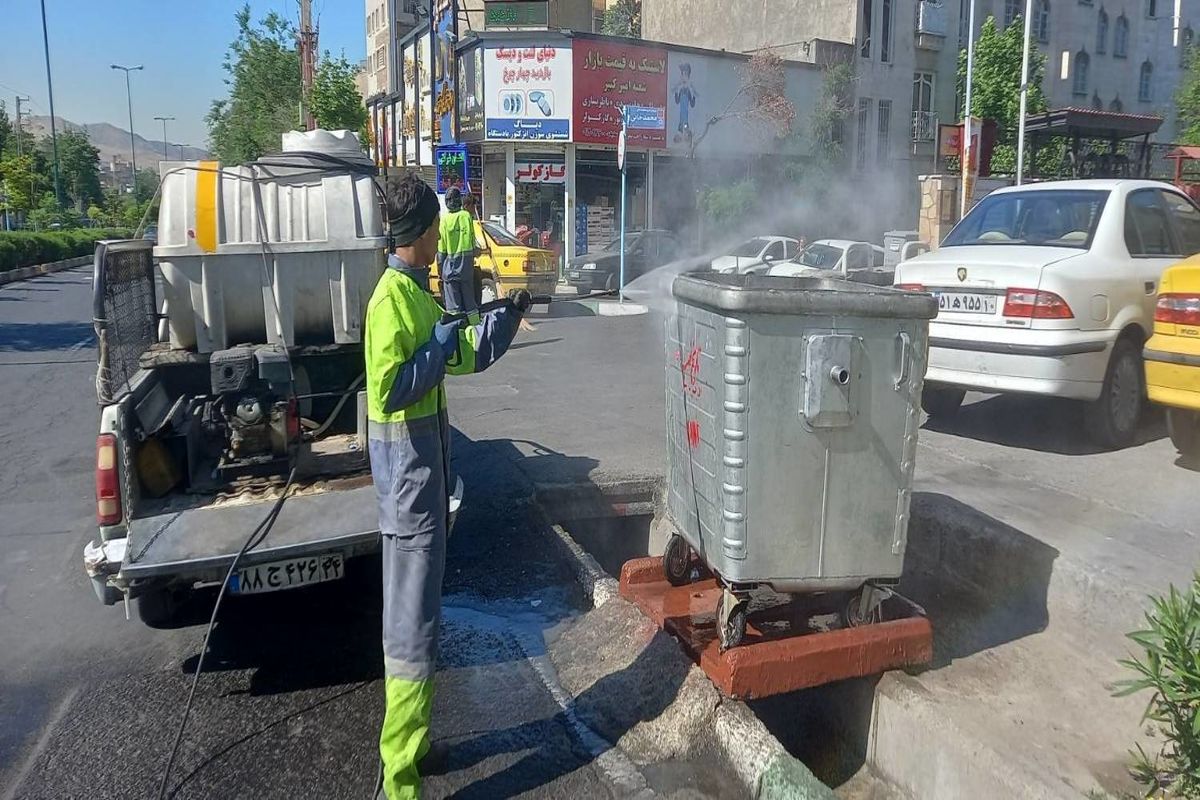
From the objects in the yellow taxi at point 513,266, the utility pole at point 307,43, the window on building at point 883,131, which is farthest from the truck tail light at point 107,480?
the window on building at point 883,131

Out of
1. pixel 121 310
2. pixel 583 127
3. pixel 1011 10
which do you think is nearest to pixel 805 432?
pixel 121 310

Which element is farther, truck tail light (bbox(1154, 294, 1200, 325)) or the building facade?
the building facade

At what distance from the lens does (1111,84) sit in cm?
3966

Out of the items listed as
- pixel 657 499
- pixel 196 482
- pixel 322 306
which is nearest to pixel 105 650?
pixel 196 482

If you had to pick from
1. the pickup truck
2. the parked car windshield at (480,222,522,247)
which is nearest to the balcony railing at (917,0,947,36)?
the parked car windshield at (480,222,522,247)

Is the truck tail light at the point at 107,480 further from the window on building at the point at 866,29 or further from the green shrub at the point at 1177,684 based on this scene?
the window on building at the point at 866,29

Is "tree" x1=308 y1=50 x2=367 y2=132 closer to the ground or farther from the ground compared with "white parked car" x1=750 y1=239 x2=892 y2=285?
farther from the ground

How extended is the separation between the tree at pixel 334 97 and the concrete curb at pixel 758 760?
30.2 metres

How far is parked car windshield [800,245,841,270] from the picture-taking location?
57.0ft

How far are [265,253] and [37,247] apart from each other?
108 ft

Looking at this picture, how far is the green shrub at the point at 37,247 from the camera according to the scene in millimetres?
28953

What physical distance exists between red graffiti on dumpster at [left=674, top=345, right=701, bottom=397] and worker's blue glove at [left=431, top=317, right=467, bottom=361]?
0.97m

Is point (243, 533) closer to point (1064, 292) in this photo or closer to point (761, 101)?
point (1064, 292)

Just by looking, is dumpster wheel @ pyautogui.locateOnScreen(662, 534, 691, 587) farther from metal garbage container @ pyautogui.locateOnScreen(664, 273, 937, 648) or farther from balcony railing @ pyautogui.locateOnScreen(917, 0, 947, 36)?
balcony railing @ pyautogui.locateOnScreen(917, 0, 947, 36)
